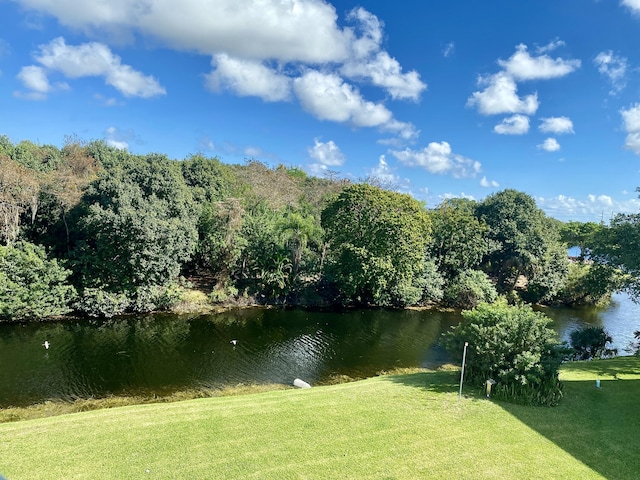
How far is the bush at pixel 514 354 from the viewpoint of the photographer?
46.9ft

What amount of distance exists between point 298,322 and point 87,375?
50.2 feet

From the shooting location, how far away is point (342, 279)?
1335 inches

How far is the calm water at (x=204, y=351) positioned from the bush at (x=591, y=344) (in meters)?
3.66

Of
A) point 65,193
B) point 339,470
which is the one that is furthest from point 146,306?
point 339,470

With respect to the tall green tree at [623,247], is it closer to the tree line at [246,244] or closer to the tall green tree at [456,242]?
the tree line at [246,244]

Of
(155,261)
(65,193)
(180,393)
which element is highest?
(65,193)

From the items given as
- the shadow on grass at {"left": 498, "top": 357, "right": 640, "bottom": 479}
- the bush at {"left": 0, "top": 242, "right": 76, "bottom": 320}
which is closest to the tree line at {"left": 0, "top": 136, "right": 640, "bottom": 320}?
the bush at {"left": 0, "top": 242, "right": 76, "bottom": 320}

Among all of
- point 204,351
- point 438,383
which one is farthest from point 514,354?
point 204,351

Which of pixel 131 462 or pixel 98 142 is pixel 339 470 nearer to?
pixel 131 462

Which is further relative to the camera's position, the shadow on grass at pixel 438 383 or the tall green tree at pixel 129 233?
the tall green tree at pixel 129 233

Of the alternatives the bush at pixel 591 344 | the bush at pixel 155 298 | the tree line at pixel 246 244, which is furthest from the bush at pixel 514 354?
the bush at pixel 155 298

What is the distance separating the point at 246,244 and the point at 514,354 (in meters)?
24.8

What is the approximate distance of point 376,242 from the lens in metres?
33.4

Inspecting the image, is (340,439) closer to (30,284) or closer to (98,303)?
(98,303)
